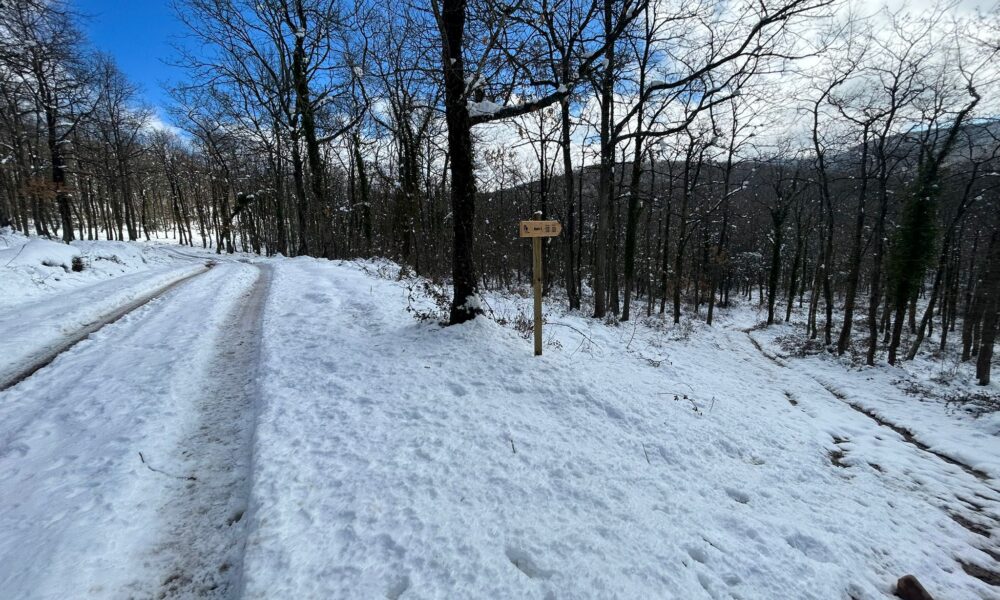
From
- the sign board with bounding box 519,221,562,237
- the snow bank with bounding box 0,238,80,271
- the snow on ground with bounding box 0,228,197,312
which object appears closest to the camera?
the sign board with bounding box 519,221,562,237

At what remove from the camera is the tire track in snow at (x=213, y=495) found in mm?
2227

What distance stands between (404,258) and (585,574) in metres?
18.3

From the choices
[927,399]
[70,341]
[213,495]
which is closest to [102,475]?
[213,495]

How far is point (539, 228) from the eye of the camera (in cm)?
555

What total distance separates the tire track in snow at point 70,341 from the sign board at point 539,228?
657cm

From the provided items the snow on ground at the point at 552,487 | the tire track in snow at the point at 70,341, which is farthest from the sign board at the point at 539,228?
the tire track in snow at the point at 70,341

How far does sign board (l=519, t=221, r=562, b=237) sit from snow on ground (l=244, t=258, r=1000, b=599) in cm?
172

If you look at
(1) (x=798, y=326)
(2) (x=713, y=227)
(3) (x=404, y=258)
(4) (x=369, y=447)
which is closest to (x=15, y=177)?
(3) (x=404, y=258)

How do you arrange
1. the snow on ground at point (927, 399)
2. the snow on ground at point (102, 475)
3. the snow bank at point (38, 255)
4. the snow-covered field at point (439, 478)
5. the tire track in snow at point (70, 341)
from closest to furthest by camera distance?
the snow on ground at point (102, 475) → the snow-covered field at point (439, 478) → the tire track in snow at point (70, 341) → the snow on ground at point (927, 399) → the snow bank at point (38, 255)

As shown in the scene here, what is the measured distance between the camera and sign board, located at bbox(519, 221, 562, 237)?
5497 millimetres

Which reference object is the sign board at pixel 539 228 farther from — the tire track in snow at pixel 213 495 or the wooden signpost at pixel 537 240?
the tire track in snow at pixel 213 495

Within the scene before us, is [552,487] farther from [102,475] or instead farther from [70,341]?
[70,341]

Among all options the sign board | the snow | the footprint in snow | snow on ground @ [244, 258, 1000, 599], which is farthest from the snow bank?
the footprint in snow

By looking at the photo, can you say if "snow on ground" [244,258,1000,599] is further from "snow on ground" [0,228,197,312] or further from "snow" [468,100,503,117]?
"snow on ground" [0,228,197,312]
